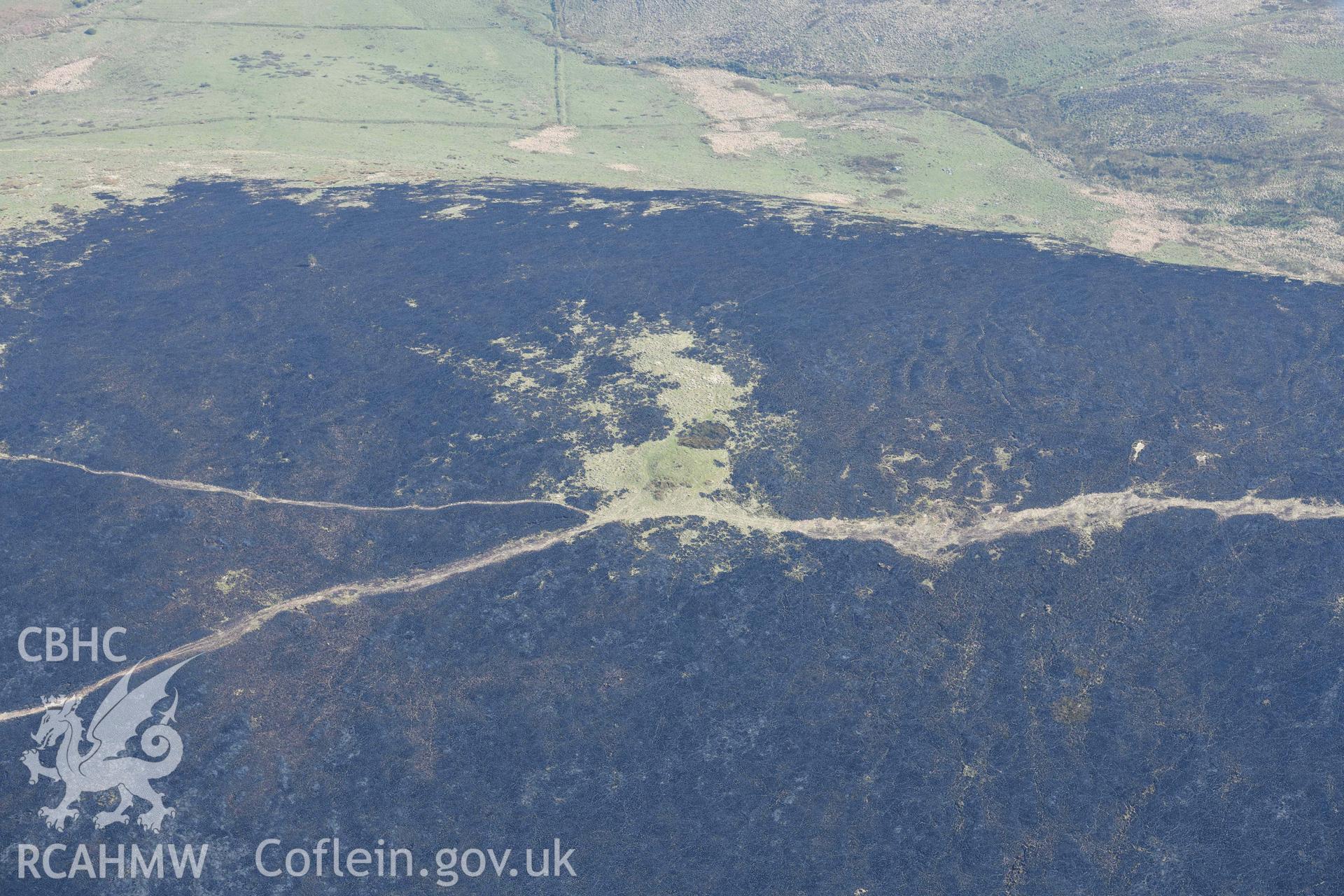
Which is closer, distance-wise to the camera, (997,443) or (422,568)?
(422,568)

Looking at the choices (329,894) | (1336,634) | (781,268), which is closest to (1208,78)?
(781,268)

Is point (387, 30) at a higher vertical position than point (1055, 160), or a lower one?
higher

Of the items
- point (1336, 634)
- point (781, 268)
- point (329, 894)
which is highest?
point (781, 268)

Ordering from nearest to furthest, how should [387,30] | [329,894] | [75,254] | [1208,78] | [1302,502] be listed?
[329,894] → [1302,502] → [75,254] → [1208,78] → [387,30]

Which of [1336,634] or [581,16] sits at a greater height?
[581,16]

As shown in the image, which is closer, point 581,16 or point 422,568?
point 422,568

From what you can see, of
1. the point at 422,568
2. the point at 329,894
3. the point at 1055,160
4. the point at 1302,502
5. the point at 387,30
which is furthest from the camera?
the point at 387,30

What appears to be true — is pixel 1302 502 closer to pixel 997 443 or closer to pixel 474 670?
pixel 997 443

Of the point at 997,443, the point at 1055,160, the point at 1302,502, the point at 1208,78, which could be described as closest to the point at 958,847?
the point at 997,443

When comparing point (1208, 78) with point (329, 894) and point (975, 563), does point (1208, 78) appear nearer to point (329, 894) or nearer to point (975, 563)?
point (975, 563)
